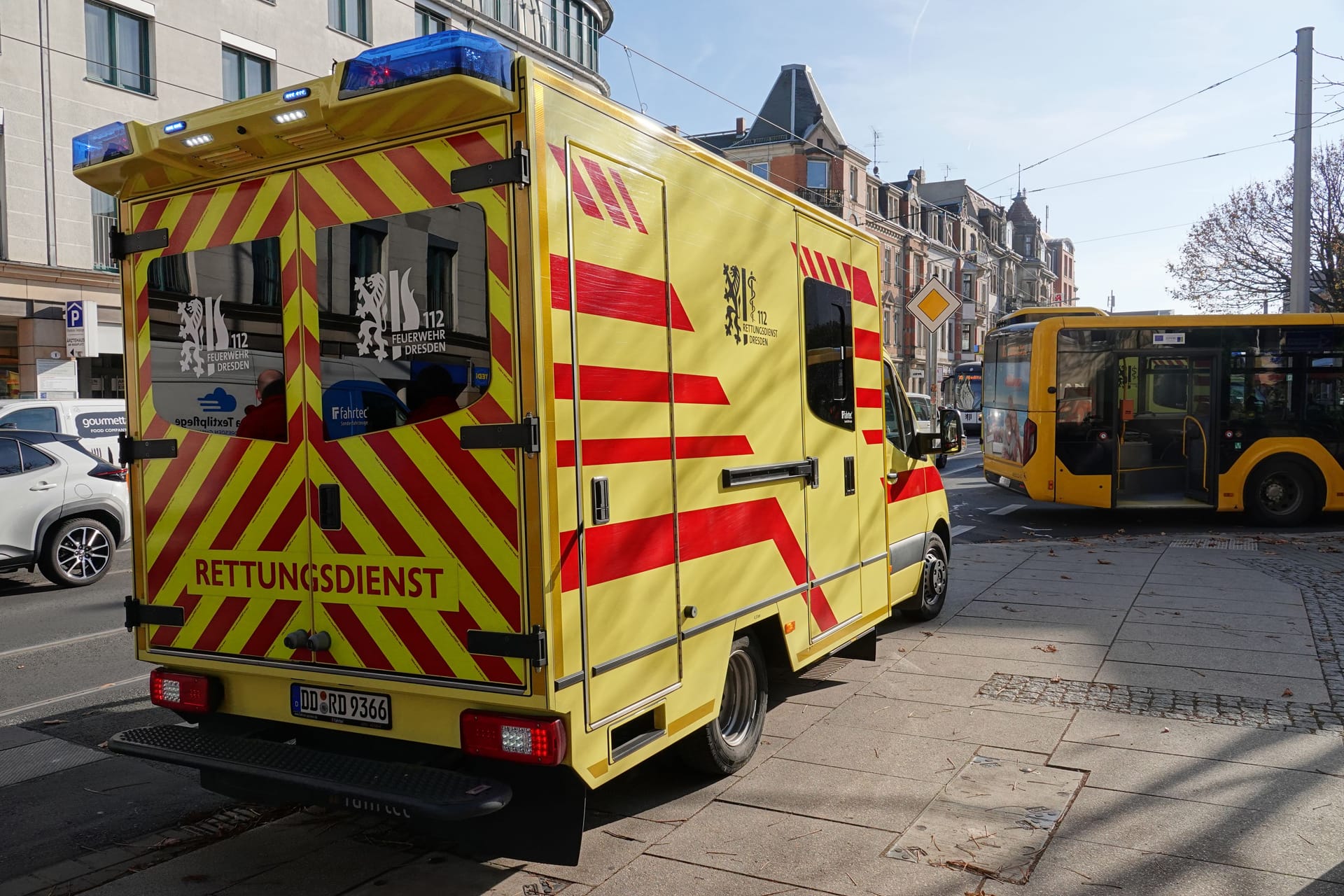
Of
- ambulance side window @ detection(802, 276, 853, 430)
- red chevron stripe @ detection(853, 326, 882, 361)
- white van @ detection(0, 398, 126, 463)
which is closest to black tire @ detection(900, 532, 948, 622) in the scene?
red chevron stripe @ detection(853, 326, 882, 361)

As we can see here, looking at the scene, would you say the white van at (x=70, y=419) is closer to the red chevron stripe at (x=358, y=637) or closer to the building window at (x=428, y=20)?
the red chevron stripe at (x=358, y=637)

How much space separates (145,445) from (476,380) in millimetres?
1733

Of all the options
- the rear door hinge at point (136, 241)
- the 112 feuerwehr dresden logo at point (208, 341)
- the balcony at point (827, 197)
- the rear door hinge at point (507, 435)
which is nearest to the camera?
the rear door hinge at point (507, 435)

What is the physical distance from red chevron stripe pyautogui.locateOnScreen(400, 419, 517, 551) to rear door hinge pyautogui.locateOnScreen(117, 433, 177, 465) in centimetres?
132

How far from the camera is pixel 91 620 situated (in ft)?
28.3

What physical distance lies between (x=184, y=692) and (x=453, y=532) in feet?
5.15

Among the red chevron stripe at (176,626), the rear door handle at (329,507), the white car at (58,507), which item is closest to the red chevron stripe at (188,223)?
the rear door handle at (329,507)

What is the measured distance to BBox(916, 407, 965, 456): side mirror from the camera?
7.73 metres

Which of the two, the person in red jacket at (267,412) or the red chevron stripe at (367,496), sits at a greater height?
the person in red jacket at (267,412)

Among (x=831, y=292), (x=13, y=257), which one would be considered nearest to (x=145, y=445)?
(x=831, y=292)

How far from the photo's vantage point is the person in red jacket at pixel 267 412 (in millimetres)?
3994

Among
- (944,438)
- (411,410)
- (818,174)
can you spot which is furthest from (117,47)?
(818,174)

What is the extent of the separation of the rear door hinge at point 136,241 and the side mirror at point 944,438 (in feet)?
17.1

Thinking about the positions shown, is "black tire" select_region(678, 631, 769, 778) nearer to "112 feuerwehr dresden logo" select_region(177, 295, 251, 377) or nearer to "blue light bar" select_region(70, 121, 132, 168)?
"112 feuerwehr dresden logo" select_region(177, 295, 251, 377)
